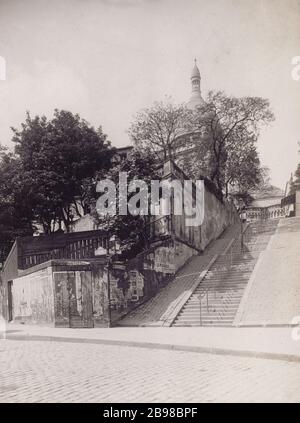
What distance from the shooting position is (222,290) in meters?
16.8

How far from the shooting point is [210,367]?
304 inches

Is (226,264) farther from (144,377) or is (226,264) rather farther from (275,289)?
(144,377)

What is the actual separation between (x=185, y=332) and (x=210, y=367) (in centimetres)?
529

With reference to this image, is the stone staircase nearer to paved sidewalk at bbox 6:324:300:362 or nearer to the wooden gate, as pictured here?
paved sidewalk at bbox 6:324:300:362

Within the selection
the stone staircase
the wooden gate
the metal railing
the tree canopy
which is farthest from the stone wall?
the metal railing

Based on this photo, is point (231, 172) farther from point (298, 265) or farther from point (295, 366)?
point (295, 366)

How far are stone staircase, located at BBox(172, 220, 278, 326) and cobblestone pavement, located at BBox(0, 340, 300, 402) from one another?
200 inches

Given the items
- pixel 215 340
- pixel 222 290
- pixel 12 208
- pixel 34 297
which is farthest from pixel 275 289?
pixel 12 208

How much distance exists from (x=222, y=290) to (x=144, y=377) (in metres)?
10.2

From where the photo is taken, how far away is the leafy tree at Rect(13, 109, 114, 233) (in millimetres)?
24672

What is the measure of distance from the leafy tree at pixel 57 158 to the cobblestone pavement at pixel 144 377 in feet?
50.2

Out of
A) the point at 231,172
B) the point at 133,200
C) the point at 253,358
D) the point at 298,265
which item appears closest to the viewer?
the point at 253,358

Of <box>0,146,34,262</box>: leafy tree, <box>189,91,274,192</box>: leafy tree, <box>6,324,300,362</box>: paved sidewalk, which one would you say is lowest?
<box>6,324,300,362</box>: paved sidewalk
